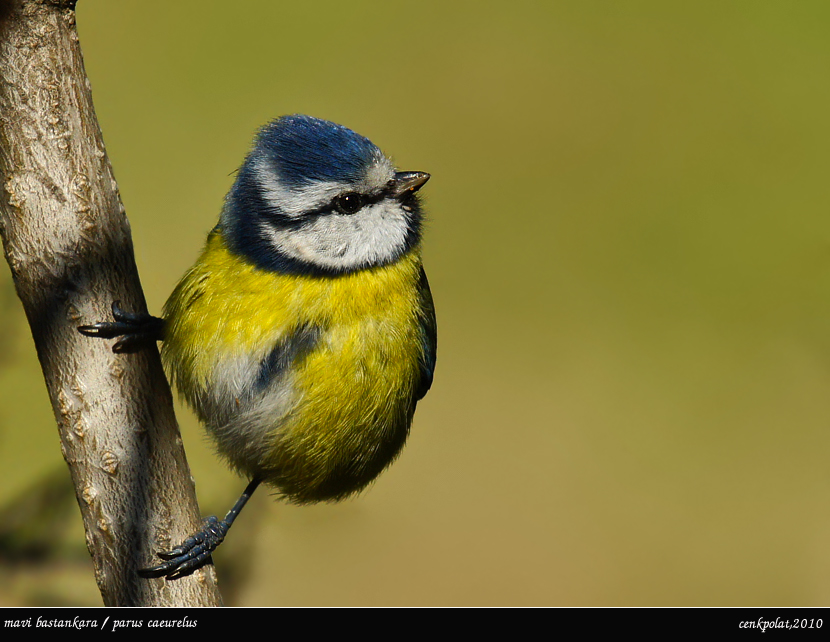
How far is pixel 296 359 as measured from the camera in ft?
6.35

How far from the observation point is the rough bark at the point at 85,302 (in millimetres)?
1594

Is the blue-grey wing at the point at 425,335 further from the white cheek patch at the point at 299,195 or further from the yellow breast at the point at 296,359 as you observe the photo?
the white cheek patch at the point at 299,195

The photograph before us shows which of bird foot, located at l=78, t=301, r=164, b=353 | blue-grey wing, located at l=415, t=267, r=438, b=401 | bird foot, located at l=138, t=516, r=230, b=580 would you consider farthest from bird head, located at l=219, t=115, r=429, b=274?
bird foot, located at l=138, t=516, r=230, b=580

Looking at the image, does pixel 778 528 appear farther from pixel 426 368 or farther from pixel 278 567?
pixel 426 368

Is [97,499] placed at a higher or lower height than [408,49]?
lower

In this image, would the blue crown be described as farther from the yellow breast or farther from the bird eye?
the yellow breast

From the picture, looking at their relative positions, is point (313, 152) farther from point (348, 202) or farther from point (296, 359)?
point (296, 359)

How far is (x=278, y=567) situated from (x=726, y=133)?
Result: 3.93 meters

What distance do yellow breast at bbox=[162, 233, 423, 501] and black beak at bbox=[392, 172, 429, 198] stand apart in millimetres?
157

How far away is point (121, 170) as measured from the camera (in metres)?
4.75

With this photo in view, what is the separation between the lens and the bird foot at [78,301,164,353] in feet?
5.53

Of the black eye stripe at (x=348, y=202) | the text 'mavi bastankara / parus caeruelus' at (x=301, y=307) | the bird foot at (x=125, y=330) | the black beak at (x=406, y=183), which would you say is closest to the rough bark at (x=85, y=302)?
the bird foot at (x=125, y=330)

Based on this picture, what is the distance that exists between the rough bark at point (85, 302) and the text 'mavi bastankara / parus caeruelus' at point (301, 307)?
0.18m

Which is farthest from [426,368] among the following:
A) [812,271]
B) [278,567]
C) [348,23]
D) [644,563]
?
[348,23]
